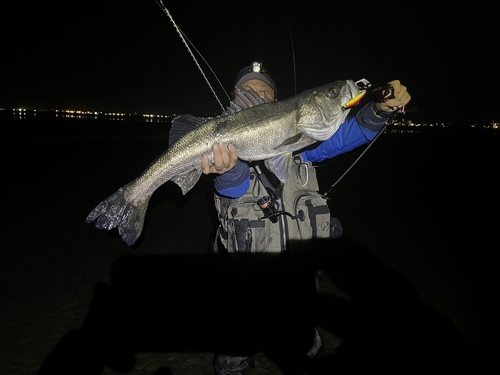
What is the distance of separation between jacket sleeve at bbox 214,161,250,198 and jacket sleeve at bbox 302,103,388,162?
1040mm

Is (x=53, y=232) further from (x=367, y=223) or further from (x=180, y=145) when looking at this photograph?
(x=367, y=223)

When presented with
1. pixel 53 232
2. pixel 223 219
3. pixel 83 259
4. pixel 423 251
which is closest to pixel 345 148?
pixel 223 219

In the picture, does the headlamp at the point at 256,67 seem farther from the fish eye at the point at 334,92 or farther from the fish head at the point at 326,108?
the fish eye at the point at 334,92

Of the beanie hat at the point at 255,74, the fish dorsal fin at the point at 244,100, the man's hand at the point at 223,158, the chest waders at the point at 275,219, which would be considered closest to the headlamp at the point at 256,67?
the beanie hat at the point at 255,74

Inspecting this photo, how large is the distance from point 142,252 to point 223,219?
3303 millimetres

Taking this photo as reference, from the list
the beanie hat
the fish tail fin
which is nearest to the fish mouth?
the beanie hat

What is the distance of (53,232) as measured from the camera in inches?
265

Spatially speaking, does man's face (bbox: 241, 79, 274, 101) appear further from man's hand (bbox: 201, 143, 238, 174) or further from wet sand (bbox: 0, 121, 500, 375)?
wet sand (bbox: 0, 121, 500, 375)

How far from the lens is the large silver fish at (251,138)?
3.32 metres

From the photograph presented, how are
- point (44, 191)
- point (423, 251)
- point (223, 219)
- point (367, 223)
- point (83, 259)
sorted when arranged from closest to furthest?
point (223, 219), point (83, 259), point (423, 251), point (367, 223), point (44, 191)

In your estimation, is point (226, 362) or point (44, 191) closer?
point (226, 362)

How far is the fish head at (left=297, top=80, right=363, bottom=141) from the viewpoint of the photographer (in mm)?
3293

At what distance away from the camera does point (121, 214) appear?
337 cm

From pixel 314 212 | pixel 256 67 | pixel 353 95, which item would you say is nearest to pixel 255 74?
pixel 256 67
